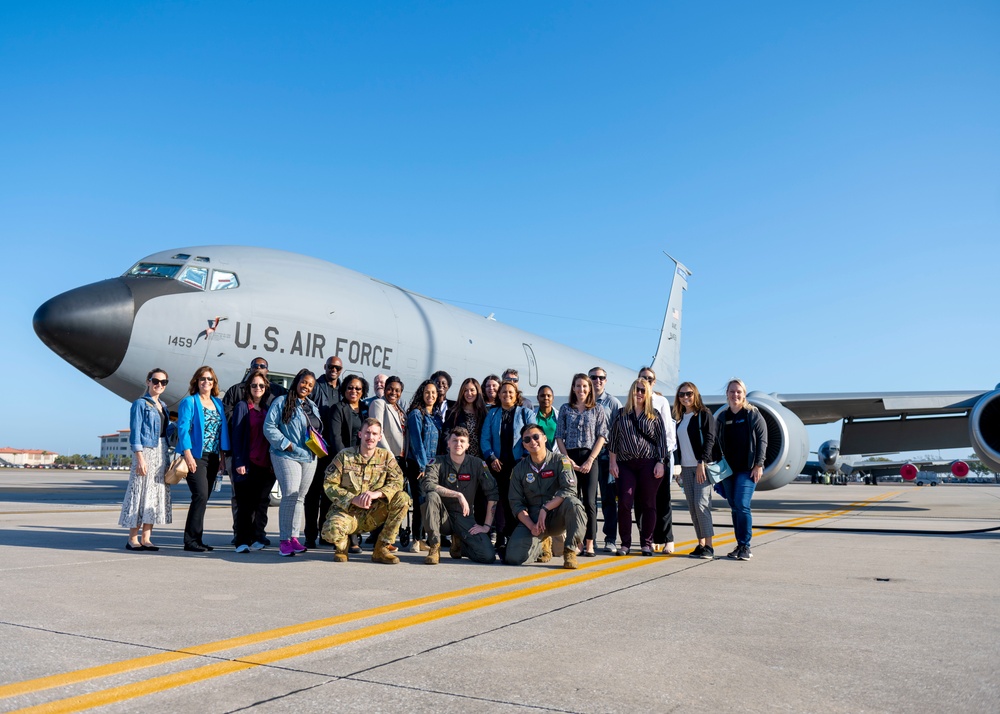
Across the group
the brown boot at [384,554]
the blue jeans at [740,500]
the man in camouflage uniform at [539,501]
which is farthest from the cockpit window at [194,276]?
the blue jeans at [740,500]

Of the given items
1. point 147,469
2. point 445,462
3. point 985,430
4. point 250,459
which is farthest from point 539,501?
point 985,430

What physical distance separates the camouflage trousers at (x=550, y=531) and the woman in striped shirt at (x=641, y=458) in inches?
37.9

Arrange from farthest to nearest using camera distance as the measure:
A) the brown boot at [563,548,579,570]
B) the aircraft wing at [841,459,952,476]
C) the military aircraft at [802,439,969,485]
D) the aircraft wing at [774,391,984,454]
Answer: the aircraft wing at [841,459,952,476] → the military aircraft at [802,439,969,485] → the aircraft wing at [774,391,984,454] → the brown boot at [563,548,579,570]

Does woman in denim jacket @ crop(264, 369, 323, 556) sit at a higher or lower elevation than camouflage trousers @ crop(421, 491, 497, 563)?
higher

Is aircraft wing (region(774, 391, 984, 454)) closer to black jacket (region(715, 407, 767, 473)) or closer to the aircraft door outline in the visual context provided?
the aircraft door outline

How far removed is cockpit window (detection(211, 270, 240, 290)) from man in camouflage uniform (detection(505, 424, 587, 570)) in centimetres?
582

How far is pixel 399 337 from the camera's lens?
40.1 ft

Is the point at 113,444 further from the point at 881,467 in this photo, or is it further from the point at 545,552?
the point at 545,552

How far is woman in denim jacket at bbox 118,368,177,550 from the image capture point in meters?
6.57

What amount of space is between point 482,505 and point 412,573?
4.49 ft

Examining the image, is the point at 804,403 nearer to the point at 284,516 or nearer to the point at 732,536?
the point at 732,536

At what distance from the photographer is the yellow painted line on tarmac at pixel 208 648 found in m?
2.56

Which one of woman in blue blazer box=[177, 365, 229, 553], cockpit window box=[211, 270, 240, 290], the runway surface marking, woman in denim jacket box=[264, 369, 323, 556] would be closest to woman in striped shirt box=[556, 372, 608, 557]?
the runway surface marking

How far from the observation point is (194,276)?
1048cm
